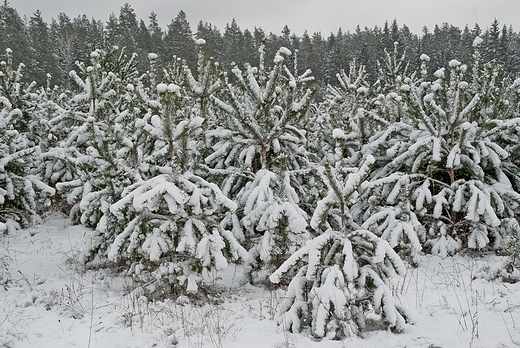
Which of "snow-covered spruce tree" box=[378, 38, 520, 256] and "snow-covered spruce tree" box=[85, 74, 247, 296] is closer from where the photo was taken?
"snow-covered spruce tree" box=[85, 74, 247, 296]

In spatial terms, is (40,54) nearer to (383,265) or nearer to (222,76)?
(222,76)

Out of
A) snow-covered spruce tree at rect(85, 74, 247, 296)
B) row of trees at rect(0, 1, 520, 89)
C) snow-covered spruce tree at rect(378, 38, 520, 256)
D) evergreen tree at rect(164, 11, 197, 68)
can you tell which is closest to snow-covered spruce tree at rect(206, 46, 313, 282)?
snow-covered spruce tree at rect(85, 74, 247, 296)

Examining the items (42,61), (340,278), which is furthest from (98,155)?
(42,61)

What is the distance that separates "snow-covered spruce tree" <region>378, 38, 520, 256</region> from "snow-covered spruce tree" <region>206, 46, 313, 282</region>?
184cm

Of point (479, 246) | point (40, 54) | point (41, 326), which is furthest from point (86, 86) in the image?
point (40, 54)

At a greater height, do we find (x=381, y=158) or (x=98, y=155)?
(x=381, y=158)

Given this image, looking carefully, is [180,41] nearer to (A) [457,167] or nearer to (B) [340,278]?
(A) [457,167]

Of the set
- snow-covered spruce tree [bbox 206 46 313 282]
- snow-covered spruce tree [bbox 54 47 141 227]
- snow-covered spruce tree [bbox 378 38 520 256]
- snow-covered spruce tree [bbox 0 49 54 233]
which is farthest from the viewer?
snow-covered spruce tree [bbox 0 49 54 233]

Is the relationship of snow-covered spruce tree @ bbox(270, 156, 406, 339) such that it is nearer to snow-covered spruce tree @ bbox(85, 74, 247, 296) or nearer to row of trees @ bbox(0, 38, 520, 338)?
row of trees @ bbox(0, 38, 520, 338)

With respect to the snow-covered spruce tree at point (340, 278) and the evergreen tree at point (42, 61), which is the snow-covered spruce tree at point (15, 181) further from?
the evergreen tree at point (42, 61)

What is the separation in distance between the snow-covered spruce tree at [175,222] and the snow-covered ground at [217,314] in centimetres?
42

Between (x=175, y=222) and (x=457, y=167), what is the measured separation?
4756mm

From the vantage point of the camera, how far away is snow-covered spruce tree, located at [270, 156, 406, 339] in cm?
379

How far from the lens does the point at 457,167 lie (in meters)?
6.79
